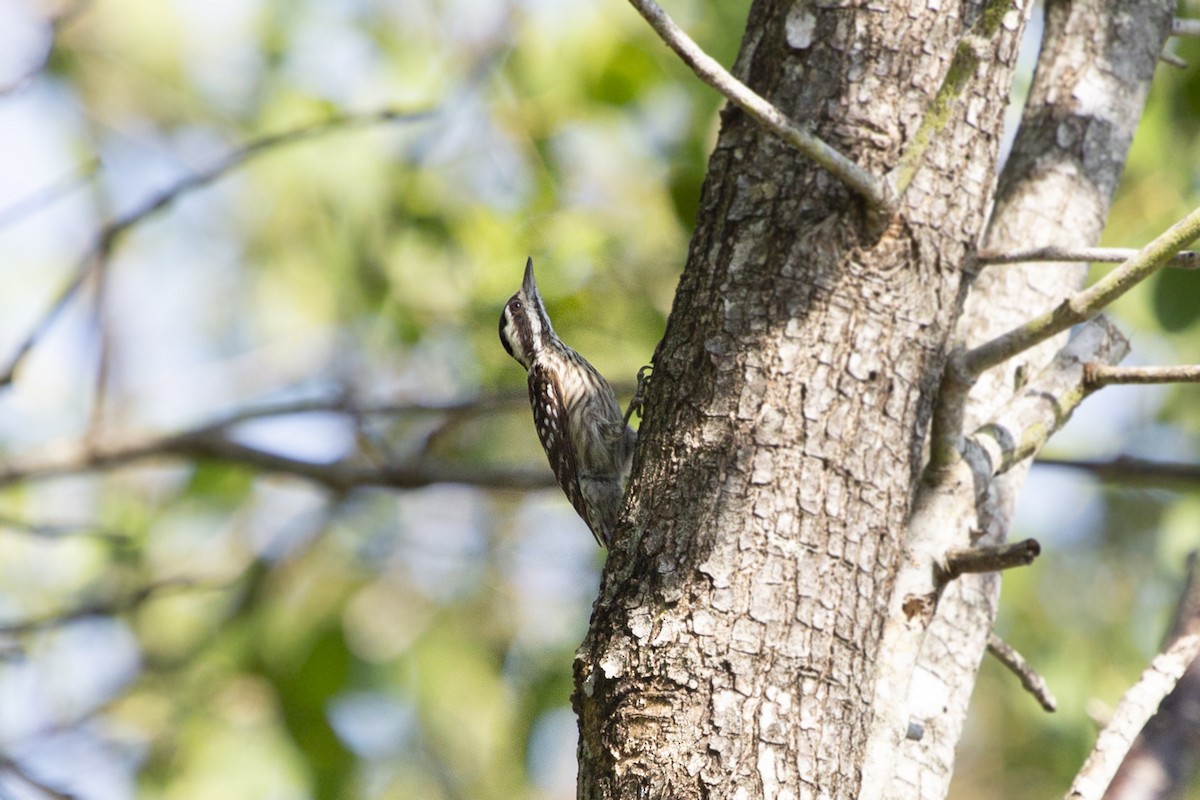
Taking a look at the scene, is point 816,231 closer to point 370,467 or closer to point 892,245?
point 892,245

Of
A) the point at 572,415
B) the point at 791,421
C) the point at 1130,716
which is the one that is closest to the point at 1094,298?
the point at 791,421

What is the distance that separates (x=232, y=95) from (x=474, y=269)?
8.44 ft

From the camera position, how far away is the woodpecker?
14.8 feet

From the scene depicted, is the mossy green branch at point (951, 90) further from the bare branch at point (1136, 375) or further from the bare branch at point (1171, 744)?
the bare branch at point (1171, 744)

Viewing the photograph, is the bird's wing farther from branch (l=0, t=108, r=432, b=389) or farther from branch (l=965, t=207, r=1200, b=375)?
branch (l=965, t=207, r=1200, b=375)

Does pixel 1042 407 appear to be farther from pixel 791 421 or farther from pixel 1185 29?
pixel 1185 29

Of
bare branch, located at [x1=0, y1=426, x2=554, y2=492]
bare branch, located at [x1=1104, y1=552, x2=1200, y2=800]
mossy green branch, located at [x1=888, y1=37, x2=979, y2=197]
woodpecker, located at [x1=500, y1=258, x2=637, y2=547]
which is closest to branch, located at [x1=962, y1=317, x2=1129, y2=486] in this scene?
bare branch, located at [x1=1104, y1=552, x2=1200, y2=800]

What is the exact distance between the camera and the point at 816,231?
2.17 metres

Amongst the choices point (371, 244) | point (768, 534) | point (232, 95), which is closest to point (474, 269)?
point (371, 244)

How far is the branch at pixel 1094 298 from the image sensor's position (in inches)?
77.2

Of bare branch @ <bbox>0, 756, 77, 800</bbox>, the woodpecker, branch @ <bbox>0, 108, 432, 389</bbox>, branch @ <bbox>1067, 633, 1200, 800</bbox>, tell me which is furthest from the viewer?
the woodpecker

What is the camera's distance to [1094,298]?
6.95ft

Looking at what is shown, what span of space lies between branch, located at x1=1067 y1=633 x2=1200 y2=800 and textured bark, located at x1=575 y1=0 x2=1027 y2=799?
506mm

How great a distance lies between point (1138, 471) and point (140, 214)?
321 cm
